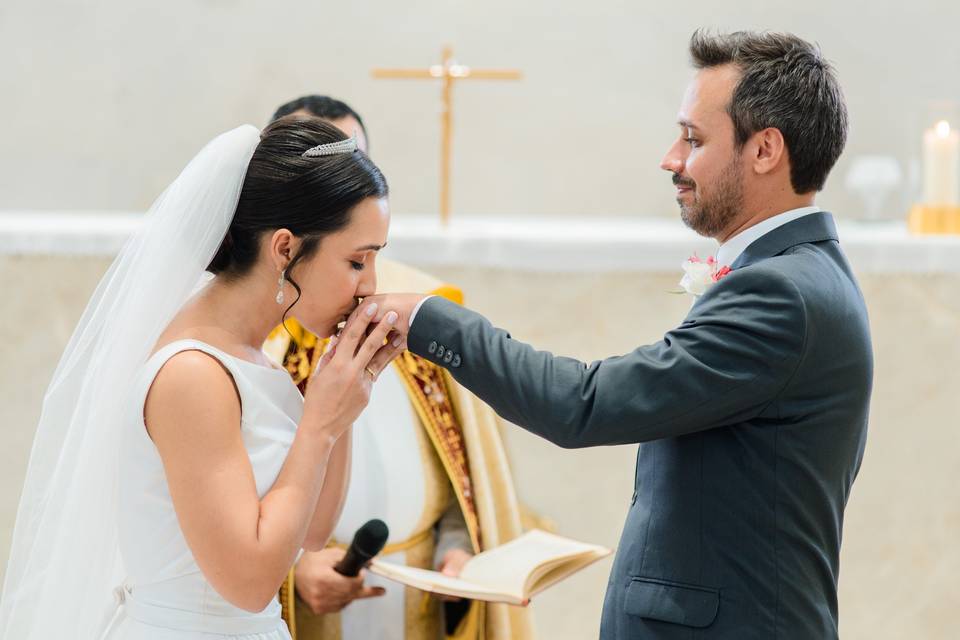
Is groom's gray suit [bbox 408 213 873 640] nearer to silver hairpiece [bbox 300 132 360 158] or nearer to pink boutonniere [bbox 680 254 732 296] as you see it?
pink boutonniere [bbox 680 254 732 296]

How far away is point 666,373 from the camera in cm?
219

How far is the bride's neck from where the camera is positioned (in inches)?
90.4

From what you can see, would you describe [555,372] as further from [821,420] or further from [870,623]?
[870,623]

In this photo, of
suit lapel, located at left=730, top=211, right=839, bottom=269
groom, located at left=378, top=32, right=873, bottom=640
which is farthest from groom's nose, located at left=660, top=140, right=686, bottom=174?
suit lapel, located at left=730, top=211, right=839, bottom=269

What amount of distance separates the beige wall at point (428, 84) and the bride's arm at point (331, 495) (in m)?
2.74

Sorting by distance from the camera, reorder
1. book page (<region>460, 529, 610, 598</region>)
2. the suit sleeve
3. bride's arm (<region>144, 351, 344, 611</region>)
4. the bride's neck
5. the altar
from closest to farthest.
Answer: bride's arm (<region>144, 351, 344, 611</region>)
the suit sleeve
the bride's neck
book page (<region>460, 529, 610, 598</region>)
the altar

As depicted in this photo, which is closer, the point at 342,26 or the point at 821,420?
the point at 821,420

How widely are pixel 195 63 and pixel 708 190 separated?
329 centimetres

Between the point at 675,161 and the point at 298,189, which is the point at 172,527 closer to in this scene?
the point at 298,189

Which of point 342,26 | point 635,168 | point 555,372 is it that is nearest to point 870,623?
point 635,168

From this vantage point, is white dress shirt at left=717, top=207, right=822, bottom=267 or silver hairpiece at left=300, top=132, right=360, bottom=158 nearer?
silver hairpiece at left=300, top=132, right=360, bottom=158

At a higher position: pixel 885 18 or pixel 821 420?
pixel 885 18

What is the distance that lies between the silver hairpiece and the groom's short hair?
0.76 m

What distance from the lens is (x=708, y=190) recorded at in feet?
7.91
